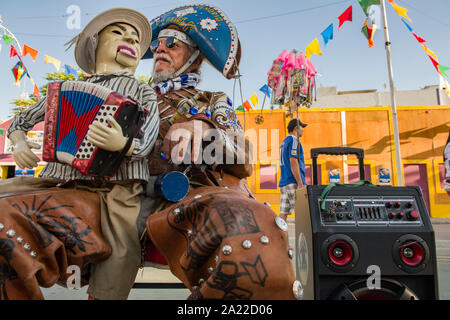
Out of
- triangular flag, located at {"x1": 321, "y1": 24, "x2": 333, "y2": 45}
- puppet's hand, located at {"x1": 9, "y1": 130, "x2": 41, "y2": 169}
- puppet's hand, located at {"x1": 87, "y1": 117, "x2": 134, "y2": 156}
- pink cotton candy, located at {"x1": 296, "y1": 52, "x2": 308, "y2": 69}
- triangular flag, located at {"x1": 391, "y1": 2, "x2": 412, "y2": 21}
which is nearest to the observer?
puppet's hand, located at {"x1": 87, "y1": 117, "x2": 134, "y2": 156}

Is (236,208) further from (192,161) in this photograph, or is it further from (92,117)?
(92,117)

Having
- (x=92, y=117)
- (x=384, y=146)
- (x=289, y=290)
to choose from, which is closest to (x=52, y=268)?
(x=92, y=117)

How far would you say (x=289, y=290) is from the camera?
82 cm

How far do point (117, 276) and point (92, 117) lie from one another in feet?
1.72

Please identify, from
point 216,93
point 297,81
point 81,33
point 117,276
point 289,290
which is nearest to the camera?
point 289,290

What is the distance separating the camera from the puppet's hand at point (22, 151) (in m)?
1.15

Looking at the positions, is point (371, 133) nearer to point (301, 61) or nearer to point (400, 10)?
point (400, 10)

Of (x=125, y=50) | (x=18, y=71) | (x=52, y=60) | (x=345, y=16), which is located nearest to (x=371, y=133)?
(x=345, y=16)

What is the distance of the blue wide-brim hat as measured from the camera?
1.57m

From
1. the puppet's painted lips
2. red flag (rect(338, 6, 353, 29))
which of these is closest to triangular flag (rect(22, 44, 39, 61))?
the puppet's painted lips

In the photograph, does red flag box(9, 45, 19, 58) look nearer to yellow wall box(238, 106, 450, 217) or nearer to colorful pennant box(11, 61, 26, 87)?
colorful pennant box(11, 61, 26, 87)

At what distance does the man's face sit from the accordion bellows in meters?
0.59

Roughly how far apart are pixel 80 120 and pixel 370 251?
3.85ft

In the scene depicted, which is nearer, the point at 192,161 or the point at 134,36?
the point at 192,161
